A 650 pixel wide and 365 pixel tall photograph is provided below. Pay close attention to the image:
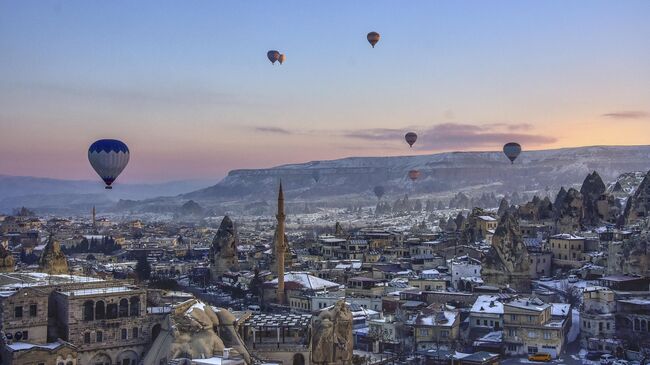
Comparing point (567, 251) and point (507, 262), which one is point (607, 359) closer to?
point (507, 262)

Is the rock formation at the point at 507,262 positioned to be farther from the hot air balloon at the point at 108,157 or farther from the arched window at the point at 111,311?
the arched window at the point at 111,311

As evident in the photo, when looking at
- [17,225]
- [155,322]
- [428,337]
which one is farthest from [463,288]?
[17,225]

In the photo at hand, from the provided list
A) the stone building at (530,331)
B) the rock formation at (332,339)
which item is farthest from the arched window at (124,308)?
the stone building at (530,331)

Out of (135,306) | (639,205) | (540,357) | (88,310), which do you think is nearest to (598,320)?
(540,357)

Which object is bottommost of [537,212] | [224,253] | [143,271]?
[143,271]

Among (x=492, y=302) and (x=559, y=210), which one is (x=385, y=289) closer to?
(x=492, y=302)

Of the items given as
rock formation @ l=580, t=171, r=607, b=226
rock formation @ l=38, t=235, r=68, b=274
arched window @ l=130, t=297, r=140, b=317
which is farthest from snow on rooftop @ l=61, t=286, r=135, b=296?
rock formation @ l=580, t=171, r=607, b=226
